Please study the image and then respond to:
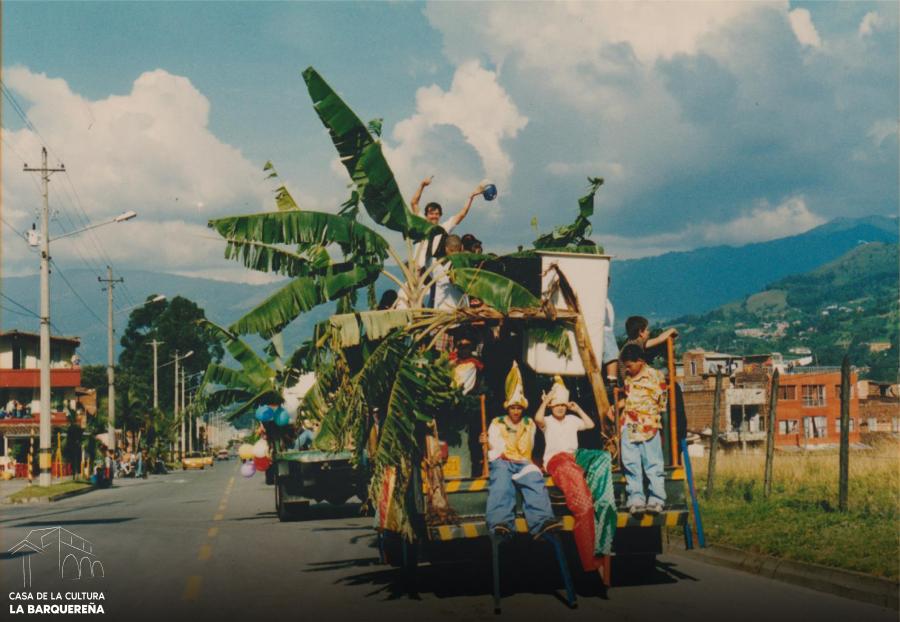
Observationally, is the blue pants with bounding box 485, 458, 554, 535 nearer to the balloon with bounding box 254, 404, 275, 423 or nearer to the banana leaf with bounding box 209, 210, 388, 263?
the banana leaf with bounding box 209, 210, 388, 263

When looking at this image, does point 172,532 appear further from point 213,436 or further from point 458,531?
point 213,436

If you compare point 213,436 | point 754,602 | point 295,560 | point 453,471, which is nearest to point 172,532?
point 295,560

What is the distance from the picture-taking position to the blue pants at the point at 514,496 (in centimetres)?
933

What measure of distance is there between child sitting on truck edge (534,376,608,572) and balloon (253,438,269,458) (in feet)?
37.1

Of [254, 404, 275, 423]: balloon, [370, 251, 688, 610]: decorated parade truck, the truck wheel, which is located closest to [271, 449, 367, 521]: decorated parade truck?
the truck wheel

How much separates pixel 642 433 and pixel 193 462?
63.5 metres

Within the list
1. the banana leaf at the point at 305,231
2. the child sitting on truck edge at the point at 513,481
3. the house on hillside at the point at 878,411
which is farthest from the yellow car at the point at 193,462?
the child sitting on truck edge at the point at 513,481

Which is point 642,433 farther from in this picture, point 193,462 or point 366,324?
point 193,462

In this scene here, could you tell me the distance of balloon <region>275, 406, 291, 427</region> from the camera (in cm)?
1817

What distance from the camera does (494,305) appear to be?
10852mm

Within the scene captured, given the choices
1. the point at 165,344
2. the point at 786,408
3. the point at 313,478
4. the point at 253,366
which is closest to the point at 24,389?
the point at 165,344

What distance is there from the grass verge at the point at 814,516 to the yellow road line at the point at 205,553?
6.08 meters

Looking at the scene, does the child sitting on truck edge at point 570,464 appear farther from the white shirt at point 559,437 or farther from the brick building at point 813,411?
the brick building at point 813,411

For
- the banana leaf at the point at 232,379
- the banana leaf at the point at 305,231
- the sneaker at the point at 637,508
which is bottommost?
the sneaker at the point at 637,508
